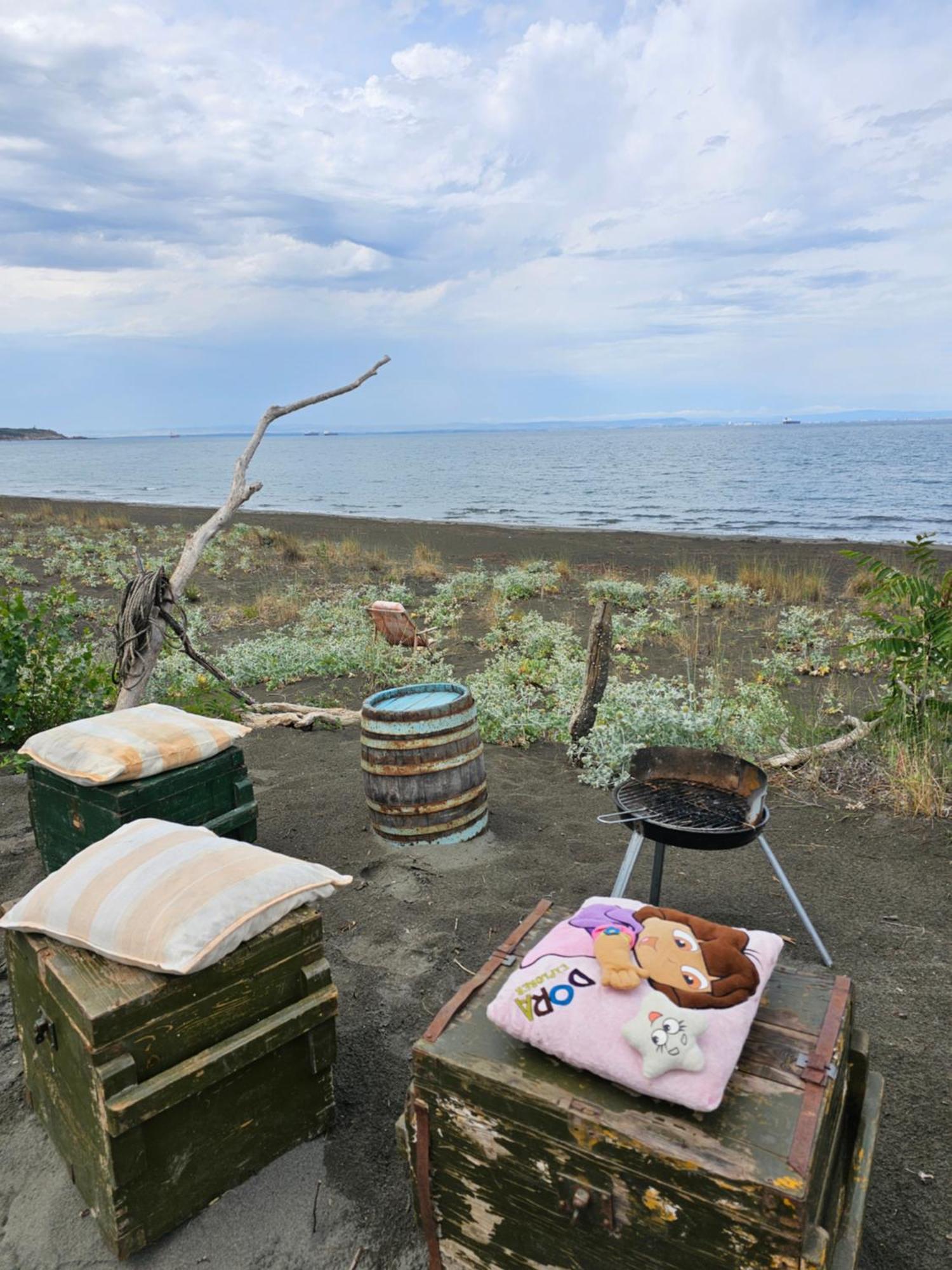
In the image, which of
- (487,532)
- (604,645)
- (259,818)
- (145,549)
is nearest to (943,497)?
(487,532)

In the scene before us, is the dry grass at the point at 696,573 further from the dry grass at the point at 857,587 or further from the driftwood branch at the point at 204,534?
the driftwood branch at the point at 204,534

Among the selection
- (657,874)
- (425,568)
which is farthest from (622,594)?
(657,874)

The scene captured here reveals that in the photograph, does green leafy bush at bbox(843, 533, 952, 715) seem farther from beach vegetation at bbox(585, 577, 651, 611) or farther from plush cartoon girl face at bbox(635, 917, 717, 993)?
beach vegetation at bbox(585, 577, 651, 611)

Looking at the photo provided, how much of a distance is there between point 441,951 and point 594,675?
12.0 ft

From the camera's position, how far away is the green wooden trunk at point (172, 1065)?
2627 millimetres

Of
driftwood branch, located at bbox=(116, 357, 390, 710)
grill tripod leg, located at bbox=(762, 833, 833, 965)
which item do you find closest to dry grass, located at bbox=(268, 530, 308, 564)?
driftwood branch, located at bbox=(116, 357, 390, 710)

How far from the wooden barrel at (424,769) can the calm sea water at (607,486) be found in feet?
67.3

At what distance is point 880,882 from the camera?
5.17 meters

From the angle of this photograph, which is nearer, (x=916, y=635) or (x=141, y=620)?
(x=916, y=635)

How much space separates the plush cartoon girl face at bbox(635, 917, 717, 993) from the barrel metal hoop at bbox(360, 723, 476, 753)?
2951 millimetres

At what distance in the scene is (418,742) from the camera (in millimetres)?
5418

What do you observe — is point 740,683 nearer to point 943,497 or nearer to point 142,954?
point 142,954

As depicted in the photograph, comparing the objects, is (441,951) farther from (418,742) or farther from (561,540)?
(561,540)

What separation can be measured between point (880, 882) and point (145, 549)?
2429cm
